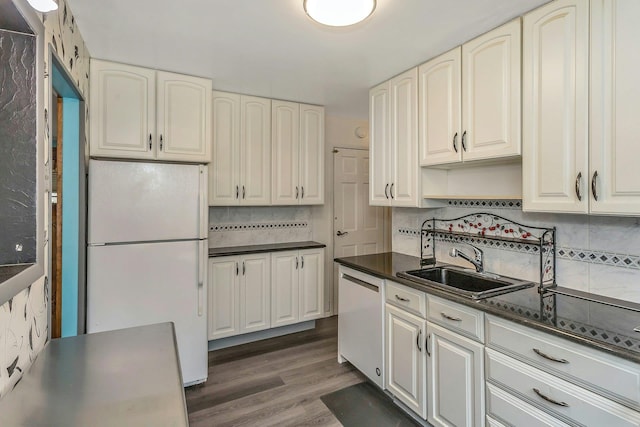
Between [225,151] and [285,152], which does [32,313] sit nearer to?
[225,151]

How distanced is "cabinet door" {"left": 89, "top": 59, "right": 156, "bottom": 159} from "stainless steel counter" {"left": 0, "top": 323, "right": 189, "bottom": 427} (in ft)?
4.89

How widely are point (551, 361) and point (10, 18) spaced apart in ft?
7.05

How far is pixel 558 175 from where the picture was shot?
5.05ft

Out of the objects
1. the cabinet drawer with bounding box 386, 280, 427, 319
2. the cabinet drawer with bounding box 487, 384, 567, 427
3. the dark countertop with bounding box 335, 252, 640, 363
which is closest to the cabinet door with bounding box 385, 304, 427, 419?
the cabinet drawer with bounding box 386, 280, 427, 319

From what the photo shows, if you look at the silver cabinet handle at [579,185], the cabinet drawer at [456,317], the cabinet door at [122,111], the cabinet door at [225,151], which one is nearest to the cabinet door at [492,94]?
the silver cabinet handle at [579,185]

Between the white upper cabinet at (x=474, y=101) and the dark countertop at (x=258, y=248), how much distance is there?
1.56 meters

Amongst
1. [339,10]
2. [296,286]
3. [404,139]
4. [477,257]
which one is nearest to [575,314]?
[477,257]

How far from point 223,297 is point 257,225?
847 millimetres

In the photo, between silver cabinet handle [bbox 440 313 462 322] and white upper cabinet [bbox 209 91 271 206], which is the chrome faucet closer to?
silver cabinet handle [bbox 440 313 462 322]

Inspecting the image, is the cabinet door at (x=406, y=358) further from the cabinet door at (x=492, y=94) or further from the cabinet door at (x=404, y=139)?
the cabinet door at (x=492, y=94)

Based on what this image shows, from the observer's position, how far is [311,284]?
333 centimetres

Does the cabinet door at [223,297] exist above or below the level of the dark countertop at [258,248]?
below

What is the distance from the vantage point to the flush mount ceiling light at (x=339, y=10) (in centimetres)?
144

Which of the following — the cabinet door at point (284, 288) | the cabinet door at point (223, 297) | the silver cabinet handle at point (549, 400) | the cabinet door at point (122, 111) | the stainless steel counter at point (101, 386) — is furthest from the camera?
the cabinet door at point (284, 288)
